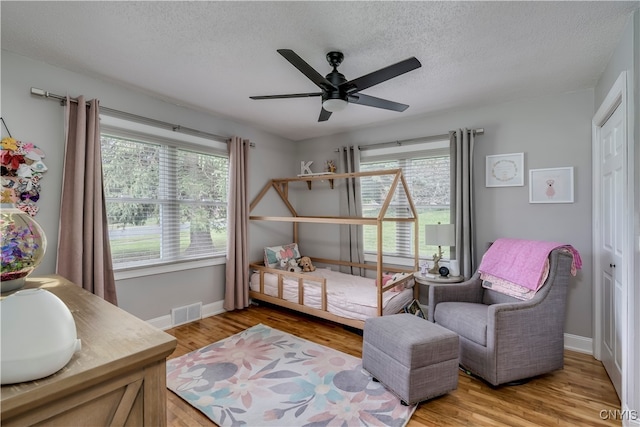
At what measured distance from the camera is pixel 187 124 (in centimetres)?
338

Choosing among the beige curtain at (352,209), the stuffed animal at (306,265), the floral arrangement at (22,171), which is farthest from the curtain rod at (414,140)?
the floral arrangement at (22,171)

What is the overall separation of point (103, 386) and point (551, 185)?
141 inches

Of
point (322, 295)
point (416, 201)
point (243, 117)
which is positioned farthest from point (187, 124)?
point (416, 201)

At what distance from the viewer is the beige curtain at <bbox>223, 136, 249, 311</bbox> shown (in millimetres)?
3693

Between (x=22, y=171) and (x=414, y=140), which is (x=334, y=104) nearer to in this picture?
(x=414, y=140)

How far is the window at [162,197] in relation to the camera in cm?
287

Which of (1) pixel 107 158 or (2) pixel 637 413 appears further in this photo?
(1) pixel 107 158

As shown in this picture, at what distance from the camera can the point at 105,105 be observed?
8.93 feet

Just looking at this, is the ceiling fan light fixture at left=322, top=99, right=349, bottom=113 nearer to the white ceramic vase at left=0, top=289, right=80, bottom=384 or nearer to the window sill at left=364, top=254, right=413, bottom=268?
the white ceramic vase at left=0, top=289, right=80, bottom=384

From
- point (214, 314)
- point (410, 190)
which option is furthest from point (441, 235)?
point (214, 314)

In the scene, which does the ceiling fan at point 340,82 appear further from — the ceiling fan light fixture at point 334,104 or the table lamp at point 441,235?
the table lamp at point 441,235

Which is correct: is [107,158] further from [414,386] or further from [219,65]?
[414,386]

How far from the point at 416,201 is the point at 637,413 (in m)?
2.49

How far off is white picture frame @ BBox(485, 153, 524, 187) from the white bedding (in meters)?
1.49
